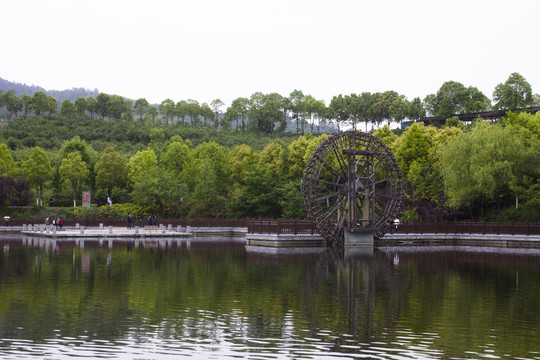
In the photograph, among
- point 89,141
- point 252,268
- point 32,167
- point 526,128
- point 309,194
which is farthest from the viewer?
point 89,141

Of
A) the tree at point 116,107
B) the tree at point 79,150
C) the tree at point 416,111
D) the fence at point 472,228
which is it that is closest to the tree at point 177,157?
the tree at point 79,150

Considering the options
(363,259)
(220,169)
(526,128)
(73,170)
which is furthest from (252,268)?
(73,170)

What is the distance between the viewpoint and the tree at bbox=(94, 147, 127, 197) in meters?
76.9

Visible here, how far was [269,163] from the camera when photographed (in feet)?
237

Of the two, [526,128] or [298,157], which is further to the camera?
[298,157]

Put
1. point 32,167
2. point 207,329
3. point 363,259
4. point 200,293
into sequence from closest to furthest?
point 207,329 < point 200,293 < point 363,259 < point 32,167

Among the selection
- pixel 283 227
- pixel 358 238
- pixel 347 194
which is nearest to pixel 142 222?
pixel 283 227

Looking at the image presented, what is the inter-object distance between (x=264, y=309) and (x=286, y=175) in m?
46.3

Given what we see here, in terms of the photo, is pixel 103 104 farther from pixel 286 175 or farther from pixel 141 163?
pixel 286 175

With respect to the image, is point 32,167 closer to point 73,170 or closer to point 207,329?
point 73,170

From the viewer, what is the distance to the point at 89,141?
359ft

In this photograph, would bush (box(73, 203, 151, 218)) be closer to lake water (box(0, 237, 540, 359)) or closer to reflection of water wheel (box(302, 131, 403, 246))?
reflection of water wheel (box(302, 131, 403, 246))

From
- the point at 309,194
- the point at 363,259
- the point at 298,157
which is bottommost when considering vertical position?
the point at 363,259

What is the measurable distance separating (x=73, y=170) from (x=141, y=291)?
56212 mm
